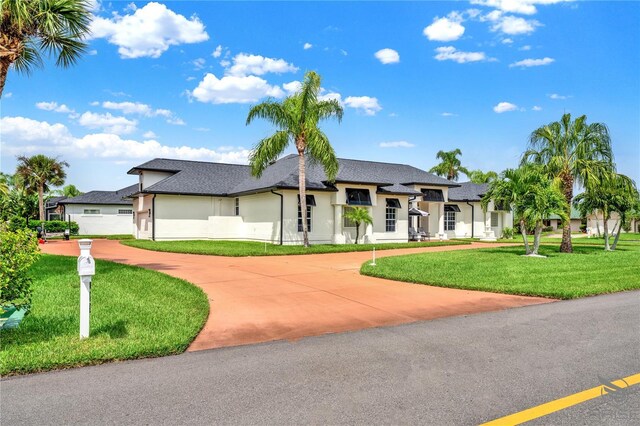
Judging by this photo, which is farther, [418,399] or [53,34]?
[53,34]

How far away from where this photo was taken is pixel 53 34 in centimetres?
1139

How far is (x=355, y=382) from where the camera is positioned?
A: 14.5ft

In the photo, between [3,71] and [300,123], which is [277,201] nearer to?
[300,123]

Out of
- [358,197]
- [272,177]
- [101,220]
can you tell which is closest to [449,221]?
[358,197]

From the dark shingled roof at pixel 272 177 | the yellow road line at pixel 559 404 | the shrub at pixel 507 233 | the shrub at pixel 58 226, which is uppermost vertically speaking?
the dark shingled roof at pixel 272 177

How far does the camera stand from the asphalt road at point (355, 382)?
3709 millimetres

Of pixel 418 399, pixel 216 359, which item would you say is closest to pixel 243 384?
pixel 216 359

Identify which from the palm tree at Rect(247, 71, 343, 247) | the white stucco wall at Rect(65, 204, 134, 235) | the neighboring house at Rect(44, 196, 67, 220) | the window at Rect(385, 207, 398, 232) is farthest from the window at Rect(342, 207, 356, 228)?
the neighboring house at Rect(44, 196, 67, 220)

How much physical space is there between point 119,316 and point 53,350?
180cm

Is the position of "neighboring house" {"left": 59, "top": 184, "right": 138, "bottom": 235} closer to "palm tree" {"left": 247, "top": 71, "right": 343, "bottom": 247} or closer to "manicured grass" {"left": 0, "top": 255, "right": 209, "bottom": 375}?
"palm tree" {"left": 247, "top": 71, "right": 343, "bottom": 247}

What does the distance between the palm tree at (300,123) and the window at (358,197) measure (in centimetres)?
485

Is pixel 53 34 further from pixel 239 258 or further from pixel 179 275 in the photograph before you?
pixel 239 258

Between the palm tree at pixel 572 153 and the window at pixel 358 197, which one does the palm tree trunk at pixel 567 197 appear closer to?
the palm tree at pixel 572 153

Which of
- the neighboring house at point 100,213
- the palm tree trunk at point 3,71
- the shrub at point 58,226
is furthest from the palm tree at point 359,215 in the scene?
the shrub at point 58,226
